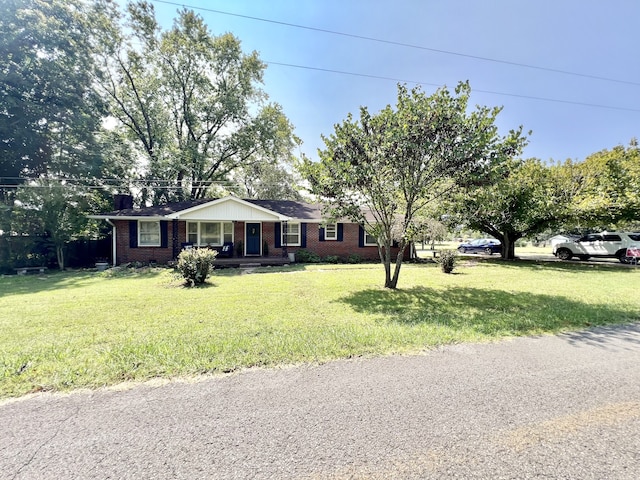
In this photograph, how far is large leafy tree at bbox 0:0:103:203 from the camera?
54.7 ft

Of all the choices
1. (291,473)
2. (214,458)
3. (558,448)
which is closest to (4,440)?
(214,458)

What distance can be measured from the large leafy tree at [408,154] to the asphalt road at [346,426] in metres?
5.29

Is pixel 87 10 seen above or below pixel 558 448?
above

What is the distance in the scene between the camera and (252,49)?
76.1ft

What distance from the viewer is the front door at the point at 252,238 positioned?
16.8 metres

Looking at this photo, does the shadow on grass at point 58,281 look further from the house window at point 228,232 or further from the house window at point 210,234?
the house window at point 228,232

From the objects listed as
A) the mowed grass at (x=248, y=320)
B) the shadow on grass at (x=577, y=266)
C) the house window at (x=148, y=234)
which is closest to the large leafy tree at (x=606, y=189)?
the shadow on grass at (x=577, y=266)

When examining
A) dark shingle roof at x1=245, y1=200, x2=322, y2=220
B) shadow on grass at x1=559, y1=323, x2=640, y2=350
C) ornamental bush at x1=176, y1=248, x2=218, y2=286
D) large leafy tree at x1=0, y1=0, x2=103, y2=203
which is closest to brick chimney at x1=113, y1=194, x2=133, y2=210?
large leafy tree at x1=0, y1=0, x2=103, y2=203

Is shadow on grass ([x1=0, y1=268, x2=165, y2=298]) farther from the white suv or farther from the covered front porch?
the white suv

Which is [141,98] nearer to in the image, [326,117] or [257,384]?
[326,117]

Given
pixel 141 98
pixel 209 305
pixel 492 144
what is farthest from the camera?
pixel 141 98

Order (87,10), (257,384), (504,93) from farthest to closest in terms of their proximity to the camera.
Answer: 1. (87,10)
2. (504,93)
3. (257,384)

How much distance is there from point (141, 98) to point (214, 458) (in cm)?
2712

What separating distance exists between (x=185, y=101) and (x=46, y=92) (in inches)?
330
